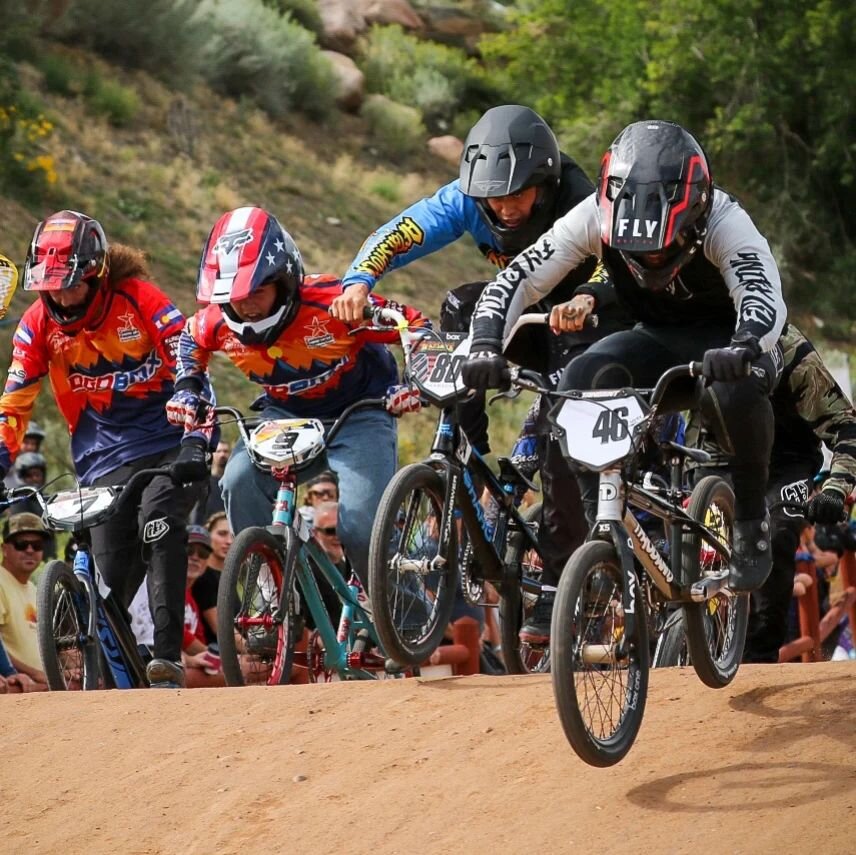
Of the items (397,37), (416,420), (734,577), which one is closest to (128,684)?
(734,577)

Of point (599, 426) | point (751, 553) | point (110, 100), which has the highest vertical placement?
point (110, 100)

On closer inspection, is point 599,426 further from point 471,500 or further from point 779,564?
point 779,564

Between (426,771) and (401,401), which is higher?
(401,401)

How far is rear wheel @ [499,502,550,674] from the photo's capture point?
26.1 ft

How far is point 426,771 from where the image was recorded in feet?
20.6

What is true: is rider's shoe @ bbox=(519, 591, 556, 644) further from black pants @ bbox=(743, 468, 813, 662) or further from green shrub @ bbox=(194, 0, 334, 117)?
green shrub @ bbox=(194, 0, 334, 117)

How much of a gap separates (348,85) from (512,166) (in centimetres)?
3142

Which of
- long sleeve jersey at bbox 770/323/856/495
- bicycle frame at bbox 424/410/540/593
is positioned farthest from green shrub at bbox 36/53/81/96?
bicycle frame at bbox 424/410/540/593

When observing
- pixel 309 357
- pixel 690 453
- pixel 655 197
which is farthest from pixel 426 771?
pixel 309 357

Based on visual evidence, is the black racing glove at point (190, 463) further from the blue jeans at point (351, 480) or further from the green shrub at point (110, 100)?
the green shrub at point (110, 100)

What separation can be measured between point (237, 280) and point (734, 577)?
2.76m

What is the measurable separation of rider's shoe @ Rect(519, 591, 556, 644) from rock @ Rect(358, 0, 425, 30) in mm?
36929

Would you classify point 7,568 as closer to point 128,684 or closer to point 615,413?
point 128,684

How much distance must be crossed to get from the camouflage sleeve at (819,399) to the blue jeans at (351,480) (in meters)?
1.95
